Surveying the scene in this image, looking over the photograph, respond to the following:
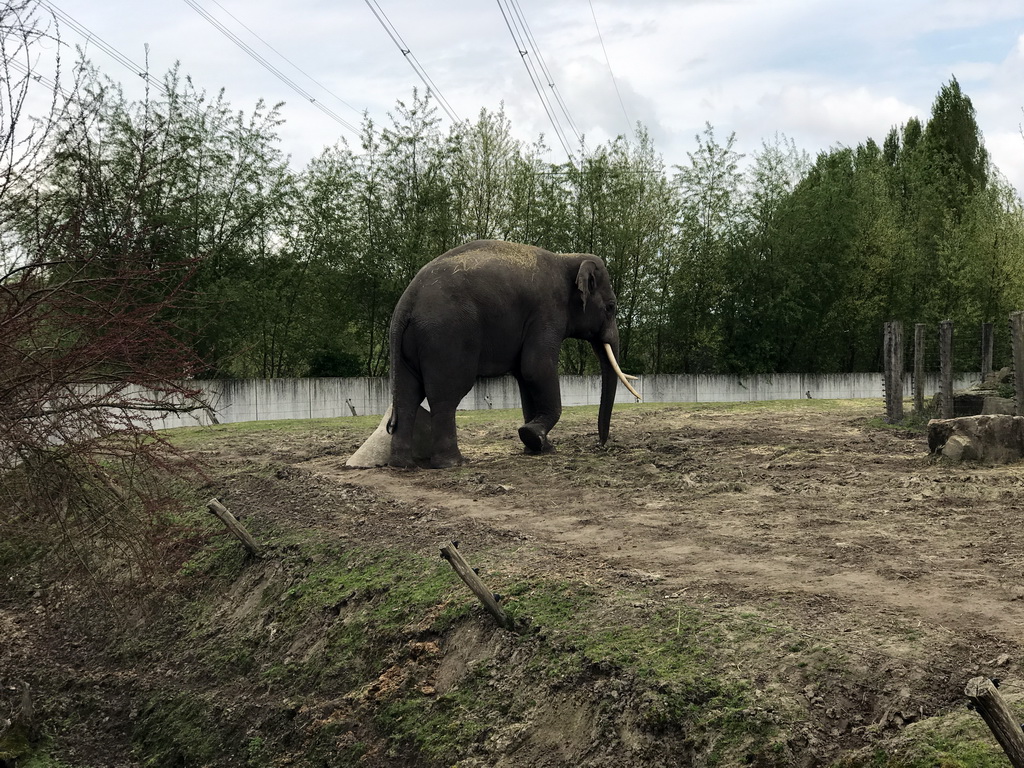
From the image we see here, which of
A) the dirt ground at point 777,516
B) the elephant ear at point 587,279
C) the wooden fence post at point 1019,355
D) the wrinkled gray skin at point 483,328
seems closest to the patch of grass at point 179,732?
the dirt ground at point 777,516

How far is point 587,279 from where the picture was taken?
520 inches

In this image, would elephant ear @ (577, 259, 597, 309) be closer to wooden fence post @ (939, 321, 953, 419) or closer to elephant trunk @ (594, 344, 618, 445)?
elephant trunk @ (594, 344, 618, 445)

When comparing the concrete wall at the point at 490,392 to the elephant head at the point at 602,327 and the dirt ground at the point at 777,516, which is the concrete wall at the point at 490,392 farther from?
the dirt ground at the point at 777,516

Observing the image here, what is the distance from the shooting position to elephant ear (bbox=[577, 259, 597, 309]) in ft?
43.0

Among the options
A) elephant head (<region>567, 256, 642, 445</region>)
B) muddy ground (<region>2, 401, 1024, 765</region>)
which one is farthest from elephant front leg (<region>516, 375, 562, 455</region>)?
elephant head (<region>567, 256, 642, 445</region>)

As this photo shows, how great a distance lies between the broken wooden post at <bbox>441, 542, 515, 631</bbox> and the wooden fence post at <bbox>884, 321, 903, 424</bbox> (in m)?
12.6

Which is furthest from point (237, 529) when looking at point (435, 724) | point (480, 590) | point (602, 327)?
point (602, 327)

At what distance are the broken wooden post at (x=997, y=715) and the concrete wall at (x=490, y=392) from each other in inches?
635

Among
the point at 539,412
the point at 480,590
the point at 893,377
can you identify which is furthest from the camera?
the point at 893,377

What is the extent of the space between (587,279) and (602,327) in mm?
923

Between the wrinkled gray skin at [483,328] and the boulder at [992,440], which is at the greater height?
the wrinkled gray skin at [483,328]

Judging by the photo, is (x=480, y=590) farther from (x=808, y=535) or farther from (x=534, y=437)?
(x=534, y=437)

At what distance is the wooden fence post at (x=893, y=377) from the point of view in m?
17.0

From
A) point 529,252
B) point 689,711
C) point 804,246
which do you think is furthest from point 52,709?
point 804,246
